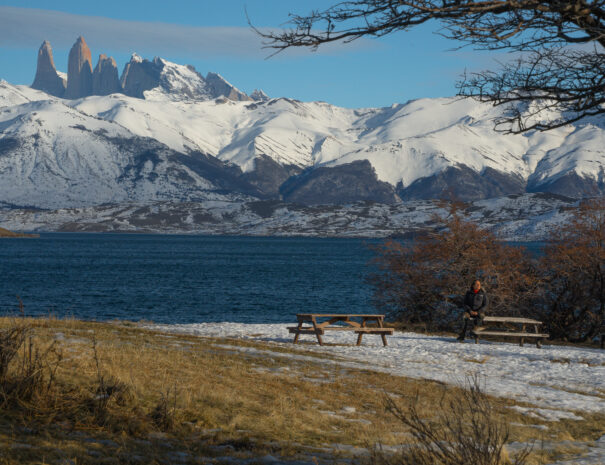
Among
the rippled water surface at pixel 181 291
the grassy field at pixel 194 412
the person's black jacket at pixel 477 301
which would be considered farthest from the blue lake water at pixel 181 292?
the grassy field at pixel 194 412

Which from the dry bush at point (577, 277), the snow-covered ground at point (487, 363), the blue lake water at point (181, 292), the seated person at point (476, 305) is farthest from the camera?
the blue lake water at point (181, 292)

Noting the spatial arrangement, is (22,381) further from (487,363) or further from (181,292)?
(181,292)

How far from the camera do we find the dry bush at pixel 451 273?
32.2 m

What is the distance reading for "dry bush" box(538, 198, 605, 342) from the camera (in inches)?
1217

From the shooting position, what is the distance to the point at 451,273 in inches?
1303

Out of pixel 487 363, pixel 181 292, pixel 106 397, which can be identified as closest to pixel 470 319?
pixel 487 363

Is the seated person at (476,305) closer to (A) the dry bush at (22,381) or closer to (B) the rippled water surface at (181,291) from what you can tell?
(A) the dry bush at (22,381)

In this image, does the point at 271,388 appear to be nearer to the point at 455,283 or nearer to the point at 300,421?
the point at 300,421

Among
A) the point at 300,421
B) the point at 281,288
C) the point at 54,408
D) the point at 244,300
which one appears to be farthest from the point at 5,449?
the point at 281,288

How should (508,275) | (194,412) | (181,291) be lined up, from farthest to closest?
(181,291)
(508,275)
(194,412)

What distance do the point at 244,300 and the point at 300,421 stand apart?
59.9 metres

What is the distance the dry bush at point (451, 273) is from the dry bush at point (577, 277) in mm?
998

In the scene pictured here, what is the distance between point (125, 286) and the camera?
8288cm

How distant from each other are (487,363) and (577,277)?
46.0 feet
